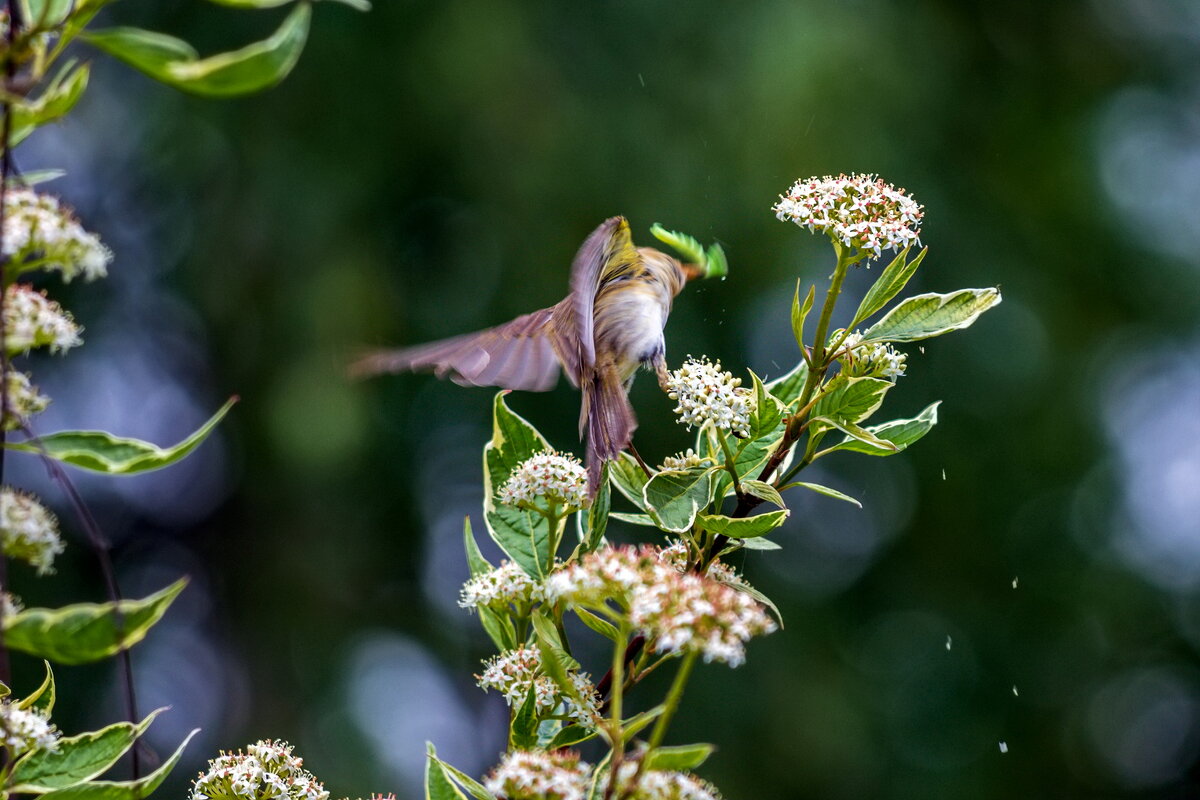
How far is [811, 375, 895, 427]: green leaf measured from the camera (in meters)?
1.52

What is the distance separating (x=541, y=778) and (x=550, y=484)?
56 cm

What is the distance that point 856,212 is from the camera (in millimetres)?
1685

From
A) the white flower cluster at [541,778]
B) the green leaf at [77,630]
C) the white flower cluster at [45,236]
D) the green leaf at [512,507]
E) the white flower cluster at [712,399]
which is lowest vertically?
the green leaf at [512,507]

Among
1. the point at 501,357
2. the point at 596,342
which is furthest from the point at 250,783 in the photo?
the point at 596,342

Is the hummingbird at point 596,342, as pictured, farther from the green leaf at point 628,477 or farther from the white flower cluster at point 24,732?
the white flower cluster at point 24,732

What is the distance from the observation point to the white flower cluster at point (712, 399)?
1608 millimetres

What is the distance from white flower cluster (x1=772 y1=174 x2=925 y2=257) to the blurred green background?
15.3ft

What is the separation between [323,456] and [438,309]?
3.60ft

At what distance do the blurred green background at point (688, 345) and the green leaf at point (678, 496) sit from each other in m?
4.84

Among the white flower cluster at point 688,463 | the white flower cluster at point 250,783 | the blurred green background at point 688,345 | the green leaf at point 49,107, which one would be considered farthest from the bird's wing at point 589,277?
the blurred green background at point 688,345

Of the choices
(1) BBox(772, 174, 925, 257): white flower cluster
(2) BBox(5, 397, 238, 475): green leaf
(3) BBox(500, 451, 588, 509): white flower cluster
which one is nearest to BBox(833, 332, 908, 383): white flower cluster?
(1) BBox(772, 174, 925, 257): white flower cluster

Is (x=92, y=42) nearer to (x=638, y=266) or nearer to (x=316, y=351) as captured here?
(x=638, y=266)

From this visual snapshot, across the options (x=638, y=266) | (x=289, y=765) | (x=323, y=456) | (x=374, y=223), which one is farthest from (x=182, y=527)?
(x=289, y=765)

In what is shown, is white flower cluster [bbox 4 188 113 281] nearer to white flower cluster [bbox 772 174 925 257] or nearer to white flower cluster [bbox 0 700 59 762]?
white flower cluster [bbox 0 700 59 762]
